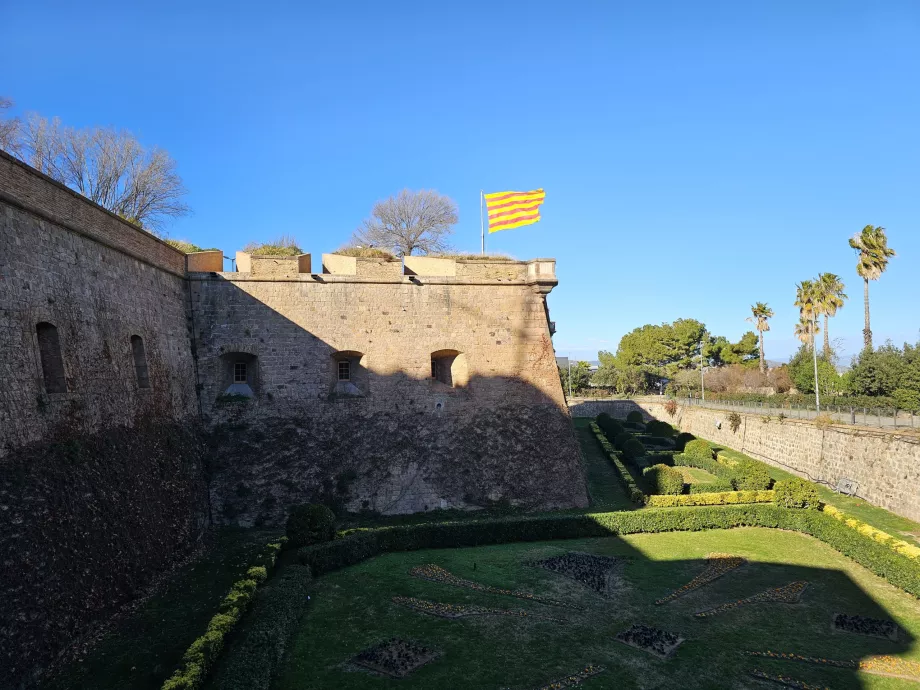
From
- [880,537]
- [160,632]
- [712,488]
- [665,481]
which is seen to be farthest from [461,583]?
[712,488]

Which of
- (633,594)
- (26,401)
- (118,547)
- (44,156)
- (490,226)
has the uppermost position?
(44,156)

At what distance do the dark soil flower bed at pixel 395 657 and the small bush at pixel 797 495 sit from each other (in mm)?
12505

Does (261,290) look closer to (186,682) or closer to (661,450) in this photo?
(186,682)

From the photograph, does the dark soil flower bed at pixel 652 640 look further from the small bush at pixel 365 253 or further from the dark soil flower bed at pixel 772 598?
the small bush at pixel 365 253

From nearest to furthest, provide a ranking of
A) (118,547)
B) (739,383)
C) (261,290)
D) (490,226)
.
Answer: (118,547), (261,290), (490,226), (739,383)

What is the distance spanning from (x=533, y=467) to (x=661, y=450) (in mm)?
13205

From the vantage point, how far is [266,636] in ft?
27.3

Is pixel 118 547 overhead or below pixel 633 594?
overhead

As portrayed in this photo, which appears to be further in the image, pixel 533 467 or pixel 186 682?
pixel 533 467

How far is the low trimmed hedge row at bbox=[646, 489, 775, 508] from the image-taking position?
16891mm

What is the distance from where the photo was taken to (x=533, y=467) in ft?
56.0

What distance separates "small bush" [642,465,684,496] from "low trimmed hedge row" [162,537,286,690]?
12950mm

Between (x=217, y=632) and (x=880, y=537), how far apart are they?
1443 cm

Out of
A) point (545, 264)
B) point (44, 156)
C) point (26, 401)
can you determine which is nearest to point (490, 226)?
point (545, 264)
